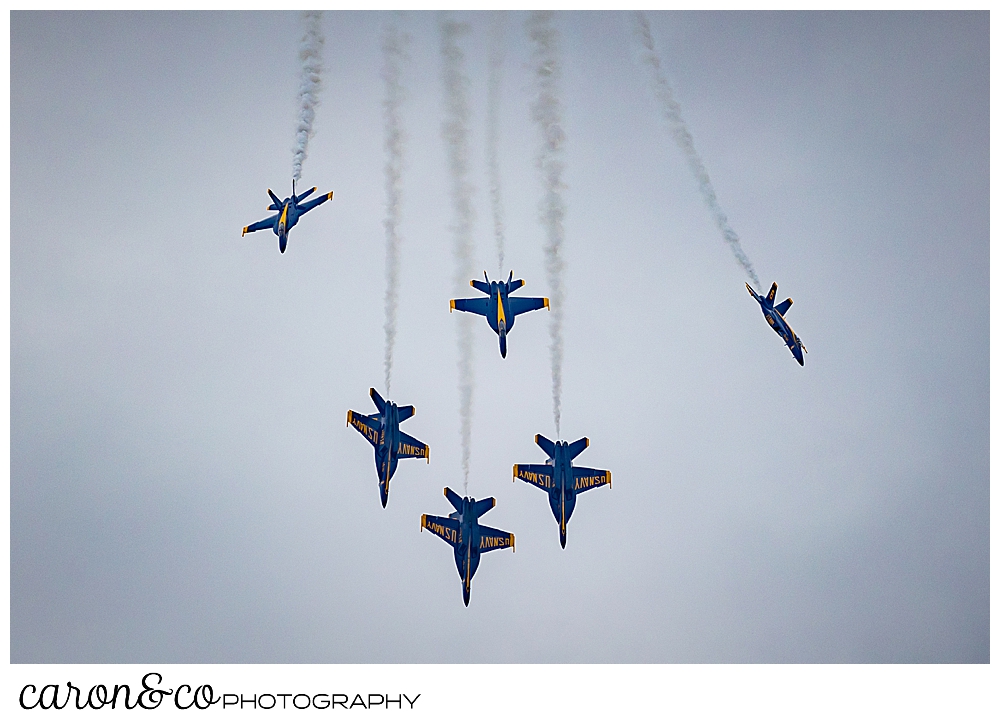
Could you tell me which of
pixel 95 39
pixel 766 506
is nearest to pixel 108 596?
pixel 95 39

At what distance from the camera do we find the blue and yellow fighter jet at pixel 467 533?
66.2 feet

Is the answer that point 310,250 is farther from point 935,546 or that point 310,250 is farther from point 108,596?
point 935,546

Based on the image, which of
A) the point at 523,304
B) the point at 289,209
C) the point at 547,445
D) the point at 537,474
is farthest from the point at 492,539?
the point at 289,209

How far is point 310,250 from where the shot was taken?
2419cm

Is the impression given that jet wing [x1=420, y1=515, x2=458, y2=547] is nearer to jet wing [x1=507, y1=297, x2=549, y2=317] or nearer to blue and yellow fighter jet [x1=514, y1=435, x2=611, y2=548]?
blue and yellow fighter jet [x1=514, y1=435, x2=611, y2=548]

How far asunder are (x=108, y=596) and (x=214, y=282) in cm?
966

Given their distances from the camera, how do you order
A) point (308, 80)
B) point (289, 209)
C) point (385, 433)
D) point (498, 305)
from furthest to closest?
point (385, 433) → point (289, 209) → point (498, 305) → point (308, 80)

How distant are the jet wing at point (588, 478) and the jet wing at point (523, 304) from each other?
162 inches

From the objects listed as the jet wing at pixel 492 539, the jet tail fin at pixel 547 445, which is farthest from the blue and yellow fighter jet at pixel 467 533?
the jet tail fin at pixel 547 445

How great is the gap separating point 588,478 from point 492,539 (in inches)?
105

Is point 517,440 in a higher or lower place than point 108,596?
higher

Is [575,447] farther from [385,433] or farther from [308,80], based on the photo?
[308,80]

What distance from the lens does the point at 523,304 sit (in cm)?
1891
